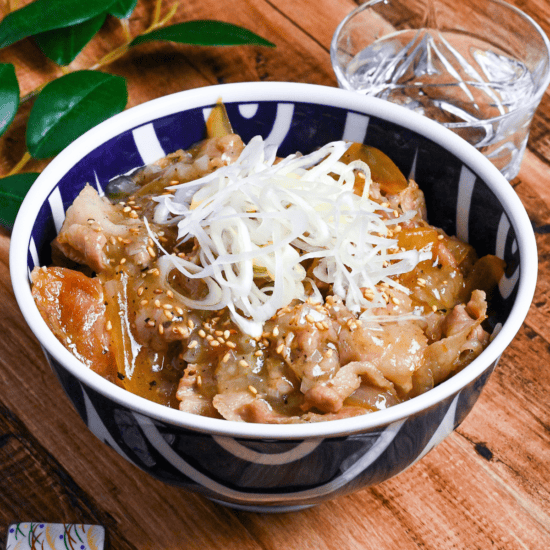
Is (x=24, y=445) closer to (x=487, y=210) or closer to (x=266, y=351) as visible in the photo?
(x=266, y=351)

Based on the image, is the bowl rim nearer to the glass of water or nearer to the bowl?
the bowl

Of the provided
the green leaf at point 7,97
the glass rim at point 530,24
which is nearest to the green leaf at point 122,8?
the green leaf at point 7,97

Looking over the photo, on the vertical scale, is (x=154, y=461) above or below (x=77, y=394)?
below

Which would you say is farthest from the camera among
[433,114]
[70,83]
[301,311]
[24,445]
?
[433,114]

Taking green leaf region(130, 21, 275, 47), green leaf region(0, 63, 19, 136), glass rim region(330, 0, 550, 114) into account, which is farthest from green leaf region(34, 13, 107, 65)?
glass rim region(330, 0, 550, 114)

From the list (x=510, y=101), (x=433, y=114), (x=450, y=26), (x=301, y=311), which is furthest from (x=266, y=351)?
(x=450, y=26)

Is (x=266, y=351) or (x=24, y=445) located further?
(x=24, y=445)

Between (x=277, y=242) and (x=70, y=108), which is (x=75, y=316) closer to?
(x=277, y=242)
